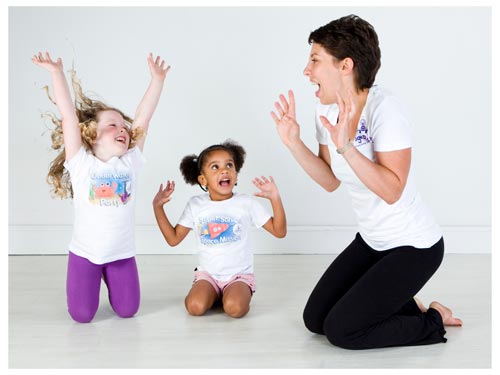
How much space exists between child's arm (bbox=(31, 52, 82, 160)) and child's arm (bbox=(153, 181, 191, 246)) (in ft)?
1.27

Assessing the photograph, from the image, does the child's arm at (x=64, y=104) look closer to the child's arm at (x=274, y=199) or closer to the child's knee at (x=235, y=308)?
the child's arm at (x=274, y=199)

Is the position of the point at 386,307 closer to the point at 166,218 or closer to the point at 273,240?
the point at 166,218

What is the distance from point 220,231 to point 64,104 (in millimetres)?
747

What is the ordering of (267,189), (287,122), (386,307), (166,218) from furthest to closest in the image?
(166,218) < (267,189) < (287,122) < (386,307)

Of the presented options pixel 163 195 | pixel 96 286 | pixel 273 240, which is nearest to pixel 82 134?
pixel 163 195

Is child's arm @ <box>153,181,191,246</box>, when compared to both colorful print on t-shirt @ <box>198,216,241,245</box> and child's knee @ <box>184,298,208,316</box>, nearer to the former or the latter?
colorful print on t-shirt @ <box>198,216,241,245</box>

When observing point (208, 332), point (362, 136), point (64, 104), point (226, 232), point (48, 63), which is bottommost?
point (208, 332)

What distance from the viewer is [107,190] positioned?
2.41m

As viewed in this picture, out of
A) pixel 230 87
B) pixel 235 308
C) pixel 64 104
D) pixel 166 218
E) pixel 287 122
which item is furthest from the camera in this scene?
pixel 230 87

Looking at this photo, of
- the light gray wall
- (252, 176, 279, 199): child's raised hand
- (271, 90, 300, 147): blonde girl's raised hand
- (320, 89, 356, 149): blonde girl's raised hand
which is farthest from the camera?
the light gray wall

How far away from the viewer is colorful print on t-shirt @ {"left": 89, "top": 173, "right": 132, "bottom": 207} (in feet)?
7.88

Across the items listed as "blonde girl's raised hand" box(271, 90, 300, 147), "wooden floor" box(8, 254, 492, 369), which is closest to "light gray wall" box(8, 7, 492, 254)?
"wooden floor" box(8, 254, 492, 369)

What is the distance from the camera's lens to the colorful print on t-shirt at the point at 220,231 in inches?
102

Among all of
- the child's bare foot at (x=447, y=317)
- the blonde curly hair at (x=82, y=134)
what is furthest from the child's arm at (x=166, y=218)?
the child's bare foot at (x=447, y=317)
